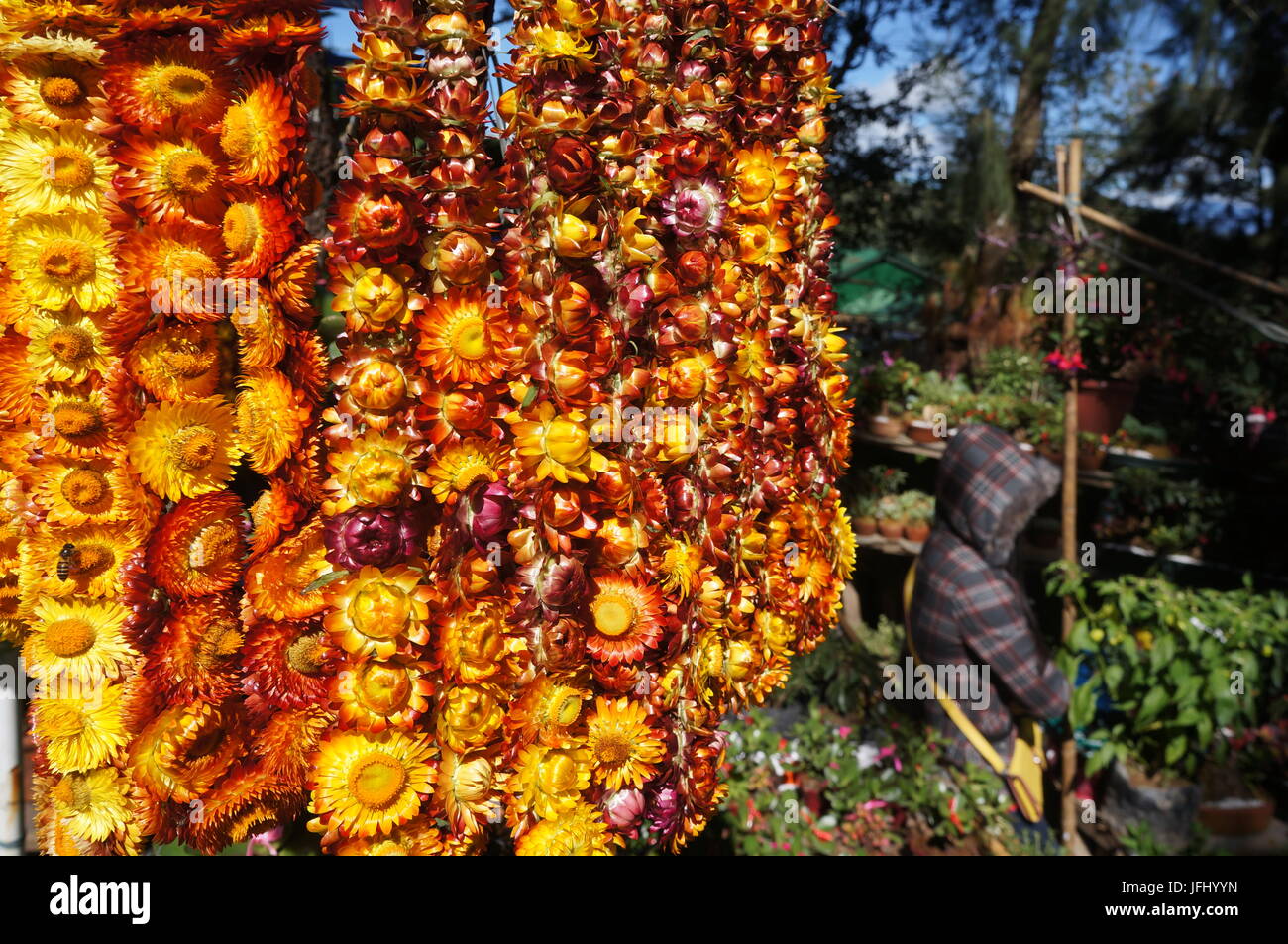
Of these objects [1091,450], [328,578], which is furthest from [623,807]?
[1091,450]

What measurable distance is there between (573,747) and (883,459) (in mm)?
3811

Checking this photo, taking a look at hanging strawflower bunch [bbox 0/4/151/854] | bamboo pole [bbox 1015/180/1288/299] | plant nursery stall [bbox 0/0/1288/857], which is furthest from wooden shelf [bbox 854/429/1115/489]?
hanging strawflower bunch [bbox 0/4/151/854]

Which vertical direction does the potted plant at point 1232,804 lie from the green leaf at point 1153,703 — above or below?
below

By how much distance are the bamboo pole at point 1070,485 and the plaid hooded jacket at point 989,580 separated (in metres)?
0.08

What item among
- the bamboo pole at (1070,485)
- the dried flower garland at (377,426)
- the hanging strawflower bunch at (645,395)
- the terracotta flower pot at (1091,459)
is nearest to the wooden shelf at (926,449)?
the terracotta flower pot at (1091,459)

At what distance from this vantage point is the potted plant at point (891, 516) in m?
3.67

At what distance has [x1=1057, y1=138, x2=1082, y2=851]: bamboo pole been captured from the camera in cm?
251

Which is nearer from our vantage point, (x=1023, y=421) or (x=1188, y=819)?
(x=1188, y=819)

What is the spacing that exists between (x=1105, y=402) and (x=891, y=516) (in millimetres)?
1014

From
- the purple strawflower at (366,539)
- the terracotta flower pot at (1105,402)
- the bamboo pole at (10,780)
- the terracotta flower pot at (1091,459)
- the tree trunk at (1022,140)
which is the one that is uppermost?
the tree trunk at (1022,140)

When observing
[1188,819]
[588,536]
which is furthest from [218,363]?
[1188,819]

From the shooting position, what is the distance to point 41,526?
82cm

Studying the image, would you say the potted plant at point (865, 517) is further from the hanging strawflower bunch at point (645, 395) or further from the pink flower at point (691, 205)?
the pink flower at point (691, 205)
